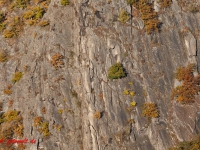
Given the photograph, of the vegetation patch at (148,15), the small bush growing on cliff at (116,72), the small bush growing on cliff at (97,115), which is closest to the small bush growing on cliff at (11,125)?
the small bush growing on cliff at (97,115)

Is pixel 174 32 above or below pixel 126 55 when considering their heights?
above

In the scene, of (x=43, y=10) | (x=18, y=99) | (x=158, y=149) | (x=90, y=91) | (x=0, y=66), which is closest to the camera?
(x=158, y=149)

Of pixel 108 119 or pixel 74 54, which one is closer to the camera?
pixel 108 119

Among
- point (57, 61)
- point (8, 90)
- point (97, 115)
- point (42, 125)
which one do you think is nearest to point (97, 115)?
point (97, 115)

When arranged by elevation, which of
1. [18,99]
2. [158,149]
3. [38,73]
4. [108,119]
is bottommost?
[158,149]

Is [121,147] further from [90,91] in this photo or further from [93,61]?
[93,61]

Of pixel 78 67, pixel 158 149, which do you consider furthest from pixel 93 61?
pixel 158 149

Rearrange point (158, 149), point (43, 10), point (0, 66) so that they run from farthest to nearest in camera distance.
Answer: point (43, 10) → point (0, 66) → point (158, 149)
